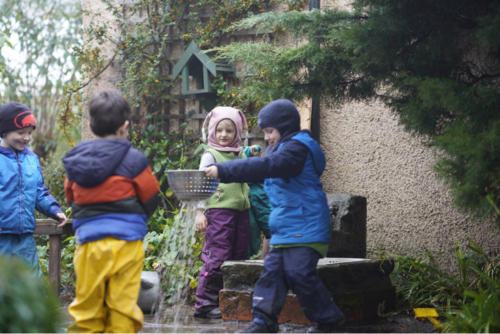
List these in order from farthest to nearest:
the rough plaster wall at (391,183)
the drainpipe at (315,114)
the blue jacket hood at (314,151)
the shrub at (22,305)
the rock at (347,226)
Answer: the drainpipe at (315,114) < the rough plaster wall at (391,183) < the rock at (347,226) < the blue jacket hood at (314,151) < the shrub at (22,305)

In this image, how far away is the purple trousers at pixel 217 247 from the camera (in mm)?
3914

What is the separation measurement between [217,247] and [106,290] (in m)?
1.58

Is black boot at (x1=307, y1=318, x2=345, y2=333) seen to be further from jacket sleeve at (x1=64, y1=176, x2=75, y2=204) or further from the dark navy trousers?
jacket sleeve at (x1=64, y1=176, x2=75, y2=204)

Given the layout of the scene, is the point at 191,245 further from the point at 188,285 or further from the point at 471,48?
the point at 471,48

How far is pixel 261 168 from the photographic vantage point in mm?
2980

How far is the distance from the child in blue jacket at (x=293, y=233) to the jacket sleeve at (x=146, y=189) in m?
0.47

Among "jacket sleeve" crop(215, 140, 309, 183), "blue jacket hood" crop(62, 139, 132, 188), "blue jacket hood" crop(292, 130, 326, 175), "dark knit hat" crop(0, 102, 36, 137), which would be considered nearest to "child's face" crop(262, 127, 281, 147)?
"blue jacket hood" crop(292, 130, 326, 175)

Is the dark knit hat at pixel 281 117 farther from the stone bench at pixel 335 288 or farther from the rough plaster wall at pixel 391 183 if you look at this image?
the rough plaster wall at pixel 391 183

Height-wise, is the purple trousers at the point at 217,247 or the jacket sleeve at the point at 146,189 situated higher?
the jacket sleeve at the point at 146,189

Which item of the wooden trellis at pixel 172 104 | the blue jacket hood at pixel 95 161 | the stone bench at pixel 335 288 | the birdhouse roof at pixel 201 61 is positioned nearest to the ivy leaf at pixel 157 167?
the wooden trellis at pixel 172 104

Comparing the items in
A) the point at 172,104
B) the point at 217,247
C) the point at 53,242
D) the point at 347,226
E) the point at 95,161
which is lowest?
the point at 53,242

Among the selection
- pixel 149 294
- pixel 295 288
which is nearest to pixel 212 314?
pixel 149 294

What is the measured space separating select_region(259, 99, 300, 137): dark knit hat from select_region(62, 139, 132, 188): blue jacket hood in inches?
42.5

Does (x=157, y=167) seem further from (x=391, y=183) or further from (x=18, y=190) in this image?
(x=391, y=183)
